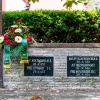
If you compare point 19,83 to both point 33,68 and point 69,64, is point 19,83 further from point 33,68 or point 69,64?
point 69,64

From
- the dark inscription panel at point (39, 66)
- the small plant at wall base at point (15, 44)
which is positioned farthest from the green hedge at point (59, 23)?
the dark inscription panel at point (39, 66)

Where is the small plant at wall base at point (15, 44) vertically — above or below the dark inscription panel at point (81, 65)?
above

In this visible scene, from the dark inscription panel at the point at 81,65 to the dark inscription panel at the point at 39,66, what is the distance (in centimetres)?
43

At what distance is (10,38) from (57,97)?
1.92m

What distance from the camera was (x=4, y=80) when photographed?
10320 mm

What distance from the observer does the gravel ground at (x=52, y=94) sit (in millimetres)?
Answer: 9023

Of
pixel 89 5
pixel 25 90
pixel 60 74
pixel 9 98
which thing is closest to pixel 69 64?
pixel 60 74

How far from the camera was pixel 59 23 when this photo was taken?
39.3 feet

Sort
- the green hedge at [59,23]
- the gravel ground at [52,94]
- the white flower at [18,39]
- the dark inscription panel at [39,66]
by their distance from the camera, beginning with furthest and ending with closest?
1. the green hedge at [59,23]
2. the dark inscription panel at [39,66]
3. the white flower at [18,39]
4. the gravel ground at [52,94]

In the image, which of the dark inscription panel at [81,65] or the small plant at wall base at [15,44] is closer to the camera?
the small plant at wall base at [15,44]

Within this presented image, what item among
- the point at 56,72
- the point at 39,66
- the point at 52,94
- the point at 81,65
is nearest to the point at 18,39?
the point at 39,66

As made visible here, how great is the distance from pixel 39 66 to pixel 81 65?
0.98 m

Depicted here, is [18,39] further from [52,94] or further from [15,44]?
[52,94]

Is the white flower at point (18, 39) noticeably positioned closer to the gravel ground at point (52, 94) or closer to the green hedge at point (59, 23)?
the gravel ground at point (52, 94)
